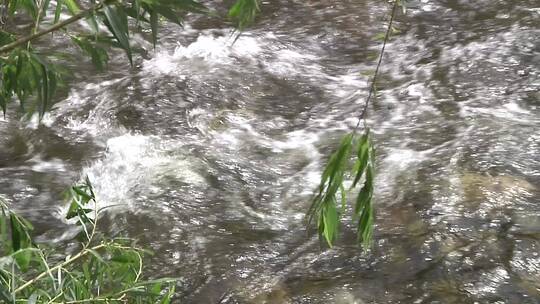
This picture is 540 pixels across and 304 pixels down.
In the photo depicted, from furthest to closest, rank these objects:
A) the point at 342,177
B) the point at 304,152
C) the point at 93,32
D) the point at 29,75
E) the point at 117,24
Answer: the point at 304,152 → the point at 29,75 → the point at 93,32 → the point at 342,177 → the point at 117,24

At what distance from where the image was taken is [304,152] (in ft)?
13.6

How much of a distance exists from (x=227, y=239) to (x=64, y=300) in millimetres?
1627

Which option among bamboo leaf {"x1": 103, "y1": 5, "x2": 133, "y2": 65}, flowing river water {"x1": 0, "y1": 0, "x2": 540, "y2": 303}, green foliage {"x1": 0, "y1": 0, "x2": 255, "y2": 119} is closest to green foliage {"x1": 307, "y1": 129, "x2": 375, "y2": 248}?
green foliage {"x1": 0, "y1": 0, "x2": 255, "y2": 119}

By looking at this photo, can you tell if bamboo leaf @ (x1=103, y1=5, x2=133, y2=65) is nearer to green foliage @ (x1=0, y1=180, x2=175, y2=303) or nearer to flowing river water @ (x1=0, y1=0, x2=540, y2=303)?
green foliage @ (x1=0, y1=180, x2=175, y2=303)

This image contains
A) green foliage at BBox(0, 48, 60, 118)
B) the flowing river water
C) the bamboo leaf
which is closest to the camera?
the bamboo leaf

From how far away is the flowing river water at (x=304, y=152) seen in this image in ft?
10.2

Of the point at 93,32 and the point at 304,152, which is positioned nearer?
the point at 93,32

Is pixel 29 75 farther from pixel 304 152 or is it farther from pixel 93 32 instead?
pixel 304 152

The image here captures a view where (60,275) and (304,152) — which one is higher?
(60,275)

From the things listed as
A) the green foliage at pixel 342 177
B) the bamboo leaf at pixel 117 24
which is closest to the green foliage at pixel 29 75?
the bamboo leaf at pixel 117 24

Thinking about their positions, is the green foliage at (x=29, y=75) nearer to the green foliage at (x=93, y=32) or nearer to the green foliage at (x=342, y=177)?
the green foliage at (x=93, y=32)

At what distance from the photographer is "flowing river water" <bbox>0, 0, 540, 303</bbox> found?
→ 3113 mm

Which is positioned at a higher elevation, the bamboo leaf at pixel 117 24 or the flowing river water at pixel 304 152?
the bamboo leaf at pixel 117 24

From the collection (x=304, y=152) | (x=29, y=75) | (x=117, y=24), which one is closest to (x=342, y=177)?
(x=117, y=24)
